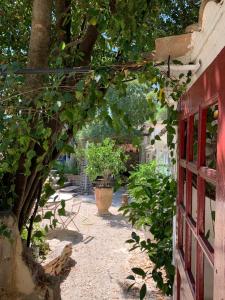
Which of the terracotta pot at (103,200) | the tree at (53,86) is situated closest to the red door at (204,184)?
the tree at (53,86)

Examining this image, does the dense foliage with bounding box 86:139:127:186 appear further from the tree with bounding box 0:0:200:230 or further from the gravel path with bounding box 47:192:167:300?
the tree with bounding box 0:0:200:230

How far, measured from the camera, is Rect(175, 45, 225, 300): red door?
1257 millimetres

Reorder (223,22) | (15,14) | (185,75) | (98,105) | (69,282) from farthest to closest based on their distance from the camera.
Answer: (69,282), (15,14), (185,75), (98,105), (223,22)

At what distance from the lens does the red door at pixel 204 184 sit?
1.26 meters

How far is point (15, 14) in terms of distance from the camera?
4266 mm

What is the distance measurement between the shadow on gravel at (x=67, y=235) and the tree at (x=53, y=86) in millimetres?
5659

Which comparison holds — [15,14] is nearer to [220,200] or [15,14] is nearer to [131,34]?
[131,34]

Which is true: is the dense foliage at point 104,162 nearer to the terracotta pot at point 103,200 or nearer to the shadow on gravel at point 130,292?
the terracotta pot at point 103,200

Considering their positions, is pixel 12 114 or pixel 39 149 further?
pixel 39 149

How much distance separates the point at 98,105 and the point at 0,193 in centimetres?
105

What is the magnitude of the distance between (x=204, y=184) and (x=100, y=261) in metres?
5.70

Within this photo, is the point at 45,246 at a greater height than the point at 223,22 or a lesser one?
lesser

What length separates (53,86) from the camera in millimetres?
2385

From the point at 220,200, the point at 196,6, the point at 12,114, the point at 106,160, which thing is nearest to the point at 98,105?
the point at 12,114
